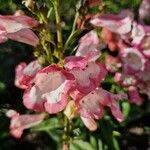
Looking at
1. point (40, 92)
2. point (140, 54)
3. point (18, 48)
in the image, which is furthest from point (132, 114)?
point (40, 92)

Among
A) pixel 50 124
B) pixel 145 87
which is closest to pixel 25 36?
pixel 50 124

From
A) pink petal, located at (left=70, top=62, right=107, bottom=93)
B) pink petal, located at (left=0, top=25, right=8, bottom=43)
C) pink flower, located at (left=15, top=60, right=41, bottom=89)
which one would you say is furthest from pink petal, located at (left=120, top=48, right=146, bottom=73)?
pink petal, located at (left=0, top=25, right=8, bottom=43)

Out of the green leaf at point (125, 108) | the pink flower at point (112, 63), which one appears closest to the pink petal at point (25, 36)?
the pink flower at point (112, 63)

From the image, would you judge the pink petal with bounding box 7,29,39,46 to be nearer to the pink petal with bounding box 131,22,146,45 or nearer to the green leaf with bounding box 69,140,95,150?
the pink petal with bounding box 131,22,146,45

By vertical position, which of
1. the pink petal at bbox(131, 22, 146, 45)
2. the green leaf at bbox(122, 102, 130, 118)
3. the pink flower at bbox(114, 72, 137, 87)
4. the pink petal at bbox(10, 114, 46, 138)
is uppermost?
the pink petal at bbox(131, 22, 146, 45)

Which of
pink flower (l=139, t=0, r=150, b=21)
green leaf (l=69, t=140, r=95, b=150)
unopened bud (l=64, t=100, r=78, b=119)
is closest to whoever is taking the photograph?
unopened bud (l=64, t=100, r=78, b=119)

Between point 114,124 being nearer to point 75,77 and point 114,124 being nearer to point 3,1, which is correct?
point 3,1

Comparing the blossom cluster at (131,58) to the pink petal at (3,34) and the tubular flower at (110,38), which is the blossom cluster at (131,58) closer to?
the tubular flower at (110,38)
